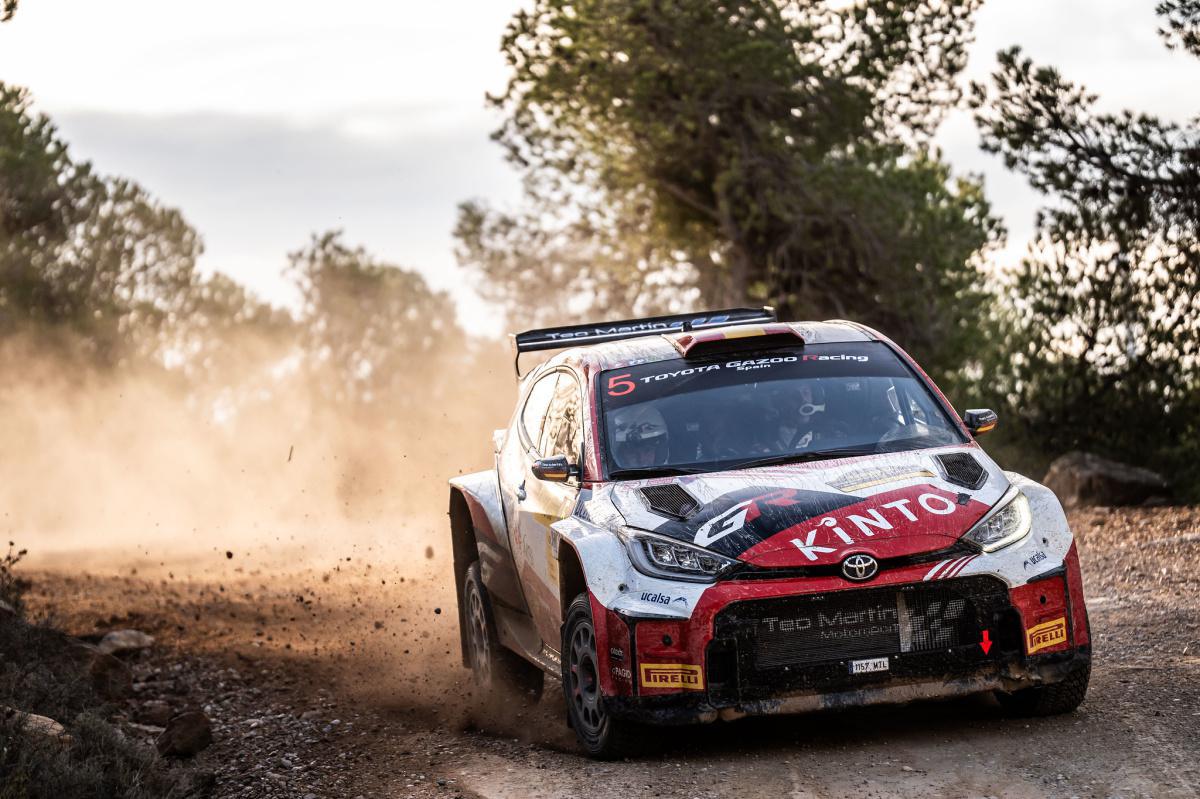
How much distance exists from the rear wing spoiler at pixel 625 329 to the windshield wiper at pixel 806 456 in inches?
77.1

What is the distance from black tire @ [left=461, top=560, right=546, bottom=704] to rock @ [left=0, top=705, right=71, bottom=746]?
2352 millimetres

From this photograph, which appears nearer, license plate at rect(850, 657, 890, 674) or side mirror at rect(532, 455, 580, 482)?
license plate at rect(850, 657, 890, 674)

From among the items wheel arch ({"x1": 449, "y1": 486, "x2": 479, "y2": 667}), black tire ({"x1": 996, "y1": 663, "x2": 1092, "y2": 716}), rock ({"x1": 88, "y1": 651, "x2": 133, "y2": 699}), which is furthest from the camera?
rock ({"x1": 88, "y1": 651, "x2": 133, "y2": 699})

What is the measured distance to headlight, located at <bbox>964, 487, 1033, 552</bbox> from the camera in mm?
6520

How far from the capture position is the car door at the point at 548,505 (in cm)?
738

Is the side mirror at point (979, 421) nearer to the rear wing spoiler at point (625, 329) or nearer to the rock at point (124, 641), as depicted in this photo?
the rear wing spoiler at point (625, 329)

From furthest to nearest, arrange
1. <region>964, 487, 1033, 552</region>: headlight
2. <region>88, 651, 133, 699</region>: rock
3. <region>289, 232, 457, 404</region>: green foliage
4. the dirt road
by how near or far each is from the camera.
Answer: <region>289, 232, 457, 404</region>: green foliage
<region>88, 651, 133, 699</region>: rock
<region>964, 487, 1033, 552</region>: headlight
the dirt road

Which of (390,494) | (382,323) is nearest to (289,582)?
(390,494)

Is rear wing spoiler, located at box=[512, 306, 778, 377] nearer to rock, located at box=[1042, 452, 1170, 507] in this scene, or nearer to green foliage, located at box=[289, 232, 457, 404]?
rock, located at box=[1042, 452, 1170, 507]

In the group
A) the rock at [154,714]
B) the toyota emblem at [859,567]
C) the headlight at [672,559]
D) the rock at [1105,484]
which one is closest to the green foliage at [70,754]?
the rock at [154,714]

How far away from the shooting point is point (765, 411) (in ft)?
24.6

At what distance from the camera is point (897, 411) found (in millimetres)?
7578

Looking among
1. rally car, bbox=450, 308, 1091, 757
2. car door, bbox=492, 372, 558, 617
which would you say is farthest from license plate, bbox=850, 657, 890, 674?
car door, bbox=492, 372, 558, 617

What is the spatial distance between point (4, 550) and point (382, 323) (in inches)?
2660
